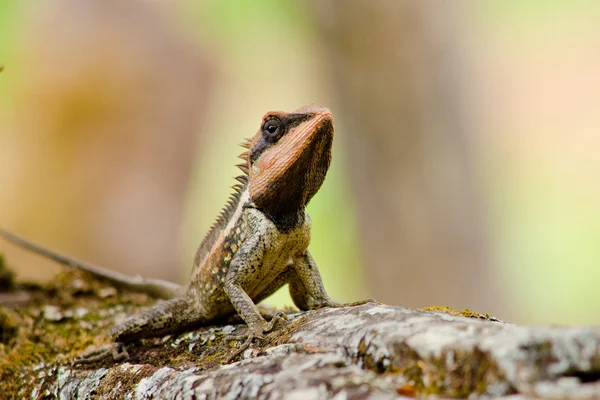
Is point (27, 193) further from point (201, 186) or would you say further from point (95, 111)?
point (201, 186)

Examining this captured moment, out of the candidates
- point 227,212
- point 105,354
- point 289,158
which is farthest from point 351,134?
point 105,354

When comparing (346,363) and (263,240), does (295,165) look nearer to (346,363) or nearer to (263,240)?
(263,240)

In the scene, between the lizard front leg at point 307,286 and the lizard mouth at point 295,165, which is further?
the lizard front leg at point 307,286

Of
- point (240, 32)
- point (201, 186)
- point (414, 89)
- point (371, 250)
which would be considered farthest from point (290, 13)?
point (371, 250)

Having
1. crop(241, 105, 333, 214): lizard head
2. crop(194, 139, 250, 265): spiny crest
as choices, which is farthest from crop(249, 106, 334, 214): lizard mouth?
crop(194, 139, 250, 265): spiny crest

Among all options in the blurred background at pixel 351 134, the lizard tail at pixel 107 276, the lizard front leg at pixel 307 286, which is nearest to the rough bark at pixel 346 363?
the lizard front leg at pixel 307 286

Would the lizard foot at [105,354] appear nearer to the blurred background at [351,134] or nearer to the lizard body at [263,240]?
the lizard body at [263,240]
